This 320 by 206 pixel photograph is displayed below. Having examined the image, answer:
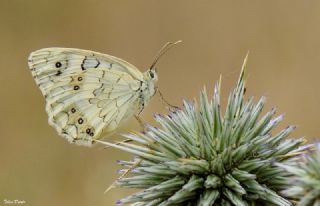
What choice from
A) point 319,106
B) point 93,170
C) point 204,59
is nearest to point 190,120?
point 93,170

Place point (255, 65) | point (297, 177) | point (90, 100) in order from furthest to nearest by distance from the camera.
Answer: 1. point (255, 65)
2. point (90, 100)
3. point (297, 177)

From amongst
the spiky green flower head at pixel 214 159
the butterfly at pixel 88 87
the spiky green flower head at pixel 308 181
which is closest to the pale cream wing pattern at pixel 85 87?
the butterfly at pixel 88 87

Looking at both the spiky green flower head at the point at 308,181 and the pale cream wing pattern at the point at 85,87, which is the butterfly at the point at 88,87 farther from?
the spiky green flower head at the point at 308,181

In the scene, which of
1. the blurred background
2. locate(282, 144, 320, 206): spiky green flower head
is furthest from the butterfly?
the blurred background

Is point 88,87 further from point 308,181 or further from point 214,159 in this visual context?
point 308,181

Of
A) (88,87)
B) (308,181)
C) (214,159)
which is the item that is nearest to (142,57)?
(88,87)

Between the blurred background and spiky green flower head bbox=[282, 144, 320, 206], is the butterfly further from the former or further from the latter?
the blurred background

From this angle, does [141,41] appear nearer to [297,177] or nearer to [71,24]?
[71,24]
